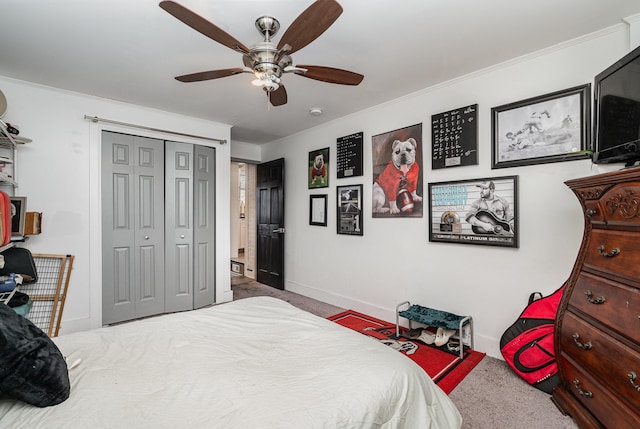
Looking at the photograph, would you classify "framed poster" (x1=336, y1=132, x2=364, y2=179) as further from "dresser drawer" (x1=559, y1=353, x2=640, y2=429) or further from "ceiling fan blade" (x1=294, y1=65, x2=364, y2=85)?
"dresser drawer" (x1=559, y1=353, x2=640, y2=429)

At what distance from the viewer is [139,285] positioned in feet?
11.7

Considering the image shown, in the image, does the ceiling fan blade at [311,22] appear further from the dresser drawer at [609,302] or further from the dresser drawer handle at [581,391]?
the dresser drawer handle at [581,391]

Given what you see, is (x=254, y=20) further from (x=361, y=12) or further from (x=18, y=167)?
(x=18, y=167)

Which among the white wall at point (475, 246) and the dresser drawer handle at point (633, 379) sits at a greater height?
the white wall at point (475, 246)

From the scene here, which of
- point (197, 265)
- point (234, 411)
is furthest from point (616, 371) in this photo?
point (197, 265)

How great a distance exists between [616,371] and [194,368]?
6.45 feet

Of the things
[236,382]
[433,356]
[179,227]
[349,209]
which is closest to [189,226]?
[179,227]

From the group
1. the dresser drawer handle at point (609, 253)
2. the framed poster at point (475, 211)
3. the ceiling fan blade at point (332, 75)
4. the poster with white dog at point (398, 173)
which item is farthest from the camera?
the poster with white dog at point (398, 173)

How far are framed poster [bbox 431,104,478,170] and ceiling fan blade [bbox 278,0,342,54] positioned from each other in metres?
1.85

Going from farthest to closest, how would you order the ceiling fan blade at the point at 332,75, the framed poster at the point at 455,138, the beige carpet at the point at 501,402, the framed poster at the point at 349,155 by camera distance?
the framed poster at the point at 349,155 < the framed poster at the point at 455,138 < the ceiling fan blade at the point at 332,75 < the beige carpet at the point at 501,402

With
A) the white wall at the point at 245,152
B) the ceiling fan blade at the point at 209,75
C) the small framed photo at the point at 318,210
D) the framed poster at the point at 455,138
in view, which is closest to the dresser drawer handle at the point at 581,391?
the framed poster at the point at 455,138

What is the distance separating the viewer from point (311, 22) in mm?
1414

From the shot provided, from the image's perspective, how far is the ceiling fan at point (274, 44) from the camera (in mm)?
1332

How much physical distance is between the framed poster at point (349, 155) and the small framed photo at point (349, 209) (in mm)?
195
